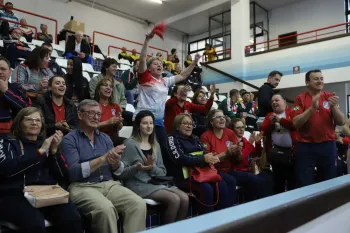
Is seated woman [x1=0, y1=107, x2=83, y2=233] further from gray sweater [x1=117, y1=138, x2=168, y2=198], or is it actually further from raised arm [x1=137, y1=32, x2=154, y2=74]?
raised arm [x1=137, y1=32, x2=154, y2=74]

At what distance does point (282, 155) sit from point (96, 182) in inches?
71.2

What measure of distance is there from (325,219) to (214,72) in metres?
9.91

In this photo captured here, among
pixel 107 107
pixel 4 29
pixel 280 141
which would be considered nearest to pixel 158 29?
pixel 107 107

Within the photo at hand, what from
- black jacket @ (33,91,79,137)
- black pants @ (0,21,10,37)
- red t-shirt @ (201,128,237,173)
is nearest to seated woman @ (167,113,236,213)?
red t-shirt @ (201,128,237,173)

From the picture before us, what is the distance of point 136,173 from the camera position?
7.99 ft

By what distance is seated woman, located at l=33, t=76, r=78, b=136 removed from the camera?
2600 millimetres

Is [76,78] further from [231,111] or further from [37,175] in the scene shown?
[231,111]

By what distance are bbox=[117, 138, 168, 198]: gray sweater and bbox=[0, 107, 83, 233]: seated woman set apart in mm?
546

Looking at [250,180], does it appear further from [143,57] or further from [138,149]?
[143,57]

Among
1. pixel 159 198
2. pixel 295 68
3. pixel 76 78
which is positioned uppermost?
pixel 295 68

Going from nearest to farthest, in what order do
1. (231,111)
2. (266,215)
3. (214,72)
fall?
(266,215) → (231,111) → (214,72)

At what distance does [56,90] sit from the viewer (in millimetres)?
2709

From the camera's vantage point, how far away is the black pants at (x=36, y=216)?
5.27 feet

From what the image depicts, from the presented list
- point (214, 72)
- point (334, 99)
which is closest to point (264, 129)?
point (334, 99)
